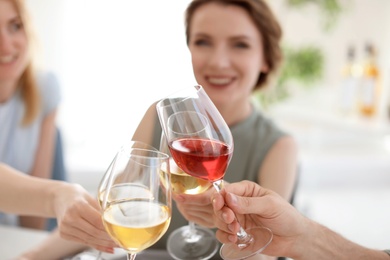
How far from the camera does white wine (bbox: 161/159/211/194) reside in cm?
100

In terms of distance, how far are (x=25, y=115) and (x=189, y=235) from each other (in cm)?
110

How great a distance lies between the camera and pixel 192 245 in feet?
3.80

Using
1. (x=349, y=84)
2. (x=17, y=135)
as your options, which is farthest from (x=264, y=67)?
(x=349, y=84)

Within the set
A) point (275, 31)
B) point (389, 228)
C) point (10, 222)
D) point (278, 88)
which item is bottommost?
point (389, 228)

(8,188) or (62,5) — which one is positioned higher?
(62,5)

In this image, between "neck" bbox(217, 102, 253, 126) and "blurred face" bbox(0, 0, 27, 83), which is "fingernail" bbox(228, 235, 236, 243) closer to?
"neck" bbox(217, 102, 253, 126)

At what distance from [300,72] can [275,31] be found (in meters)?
1.35

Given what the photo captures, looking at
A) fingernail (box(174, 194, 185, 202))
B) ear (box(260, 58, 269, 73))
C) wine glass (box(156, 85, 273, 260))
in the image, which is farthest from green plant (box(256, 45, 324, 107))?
wine glass (box(156, 85, 273, 260))

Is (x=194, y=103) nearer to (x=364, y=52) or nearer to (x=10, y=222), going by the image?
(x=10, y=222)

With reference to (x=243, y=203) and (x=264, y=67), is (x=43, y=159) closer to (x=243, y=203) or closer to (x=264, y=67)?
(x=264, y=67)

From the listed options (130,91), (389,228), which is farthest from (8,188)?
(389,228)

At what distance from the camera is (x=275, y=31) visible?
156cm

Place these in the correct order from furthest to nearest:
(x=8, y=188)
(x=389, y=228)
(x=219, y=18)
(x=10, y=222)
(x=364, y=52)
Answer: (x=364, y=52) → (x=389, y=228) → (x=10, y=222) → (x=219, y=18) → (x=8, y=188)

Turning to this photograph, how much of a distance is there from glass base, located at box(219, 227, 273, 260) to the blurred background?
4.59ft
